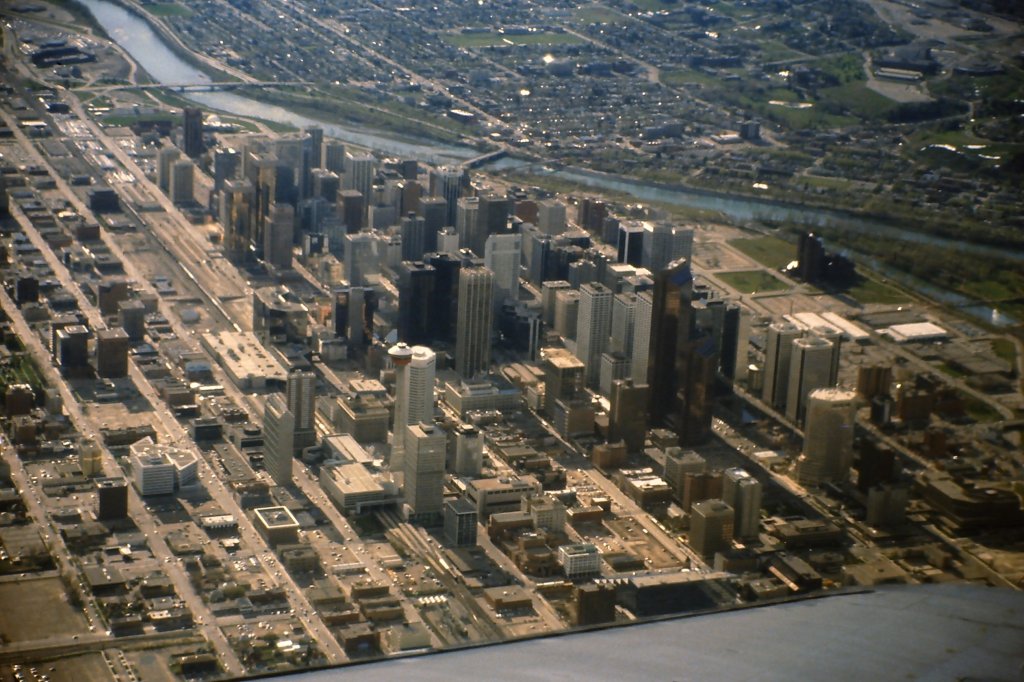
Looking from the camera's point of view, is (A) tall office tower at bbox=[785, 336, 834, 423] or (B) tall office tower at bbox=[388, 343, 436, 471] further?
(A) tall office tower at bbox=[785, 336, 834, 423]

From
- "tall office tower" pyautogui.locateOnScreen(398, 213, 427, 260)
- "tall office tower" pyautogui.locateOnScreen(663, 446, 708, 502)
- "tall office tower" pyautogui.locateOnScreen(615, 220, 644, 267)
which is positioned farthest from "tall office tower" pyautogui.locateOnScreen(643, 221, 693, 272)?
"tall office tower" pyautogui.locateOnScreen(663, 446, 708, 502)

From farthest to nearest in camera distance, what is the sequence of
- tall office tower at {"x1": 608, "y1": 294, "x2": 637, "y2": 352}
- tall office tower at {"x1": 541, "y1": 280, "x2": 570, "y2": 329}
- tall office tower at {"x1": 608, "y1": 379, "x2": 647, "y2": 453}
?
tall office tower at {"x1": 541, "y1": 280, "x2": 570, "y2": 329} < tall office tower at {"x1": 608, "y1": 294, "x2": 637, "y2": 352} < tall office tower at {"x1": 608, "y1": 379, "x2": 647, "y2": 453}

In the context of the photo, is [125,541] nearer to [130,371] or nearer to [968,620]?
[130,371]

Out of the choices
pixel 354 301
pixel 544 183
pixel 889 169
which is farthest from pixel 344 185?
pixel 889 169

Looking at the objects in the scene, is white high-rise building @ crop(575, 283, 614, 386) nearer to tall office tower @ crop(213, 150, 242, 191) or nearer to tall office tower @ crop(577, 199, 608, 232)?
tall office tower @ crop(577, 199, 608, 232)

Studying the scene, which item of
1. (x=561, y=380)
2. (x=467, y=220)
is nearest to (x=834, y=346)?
(x=561, y=380)
